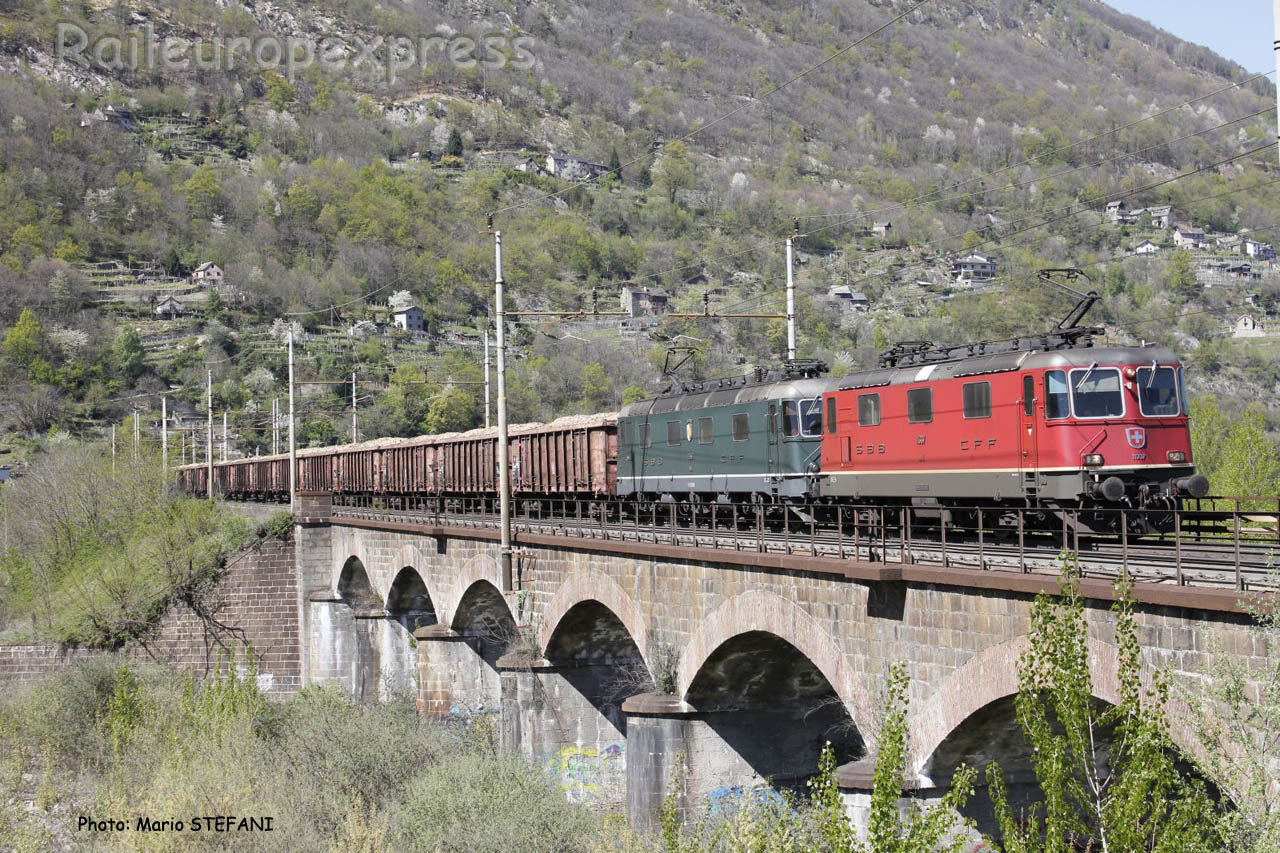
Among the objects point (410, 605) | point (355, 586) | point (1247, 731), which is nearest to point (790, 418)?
point (1247, 731)

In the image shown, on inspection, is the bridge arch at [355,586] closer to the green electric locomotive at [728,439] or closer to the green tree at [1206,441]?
the green electric locomotive at [728,439]

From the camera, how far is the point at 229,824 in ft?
74.0

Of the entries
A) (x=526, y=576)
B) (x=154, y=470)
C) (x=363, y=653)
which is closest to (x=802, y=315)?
(x=154, y=470)

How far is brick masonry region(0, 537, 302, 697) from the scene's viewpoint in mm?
50188

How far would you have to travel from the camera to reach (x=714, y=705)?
23891 mm

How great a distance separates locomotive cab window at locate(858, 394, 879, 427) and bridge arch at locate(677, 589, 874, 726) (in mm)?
4820

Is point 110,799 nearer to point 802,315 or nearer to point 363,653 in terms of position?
point 363,653

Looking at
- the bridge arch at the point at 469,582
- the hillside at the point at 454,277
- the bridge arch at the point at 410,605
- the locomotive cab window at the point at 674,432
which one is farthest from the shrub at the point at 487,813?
the hillside at the point at 454,277

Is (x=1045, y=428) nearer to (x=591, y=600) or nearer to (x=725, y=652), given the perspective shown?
(x=725, y=652)

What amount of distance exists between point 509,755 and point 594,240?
157 m

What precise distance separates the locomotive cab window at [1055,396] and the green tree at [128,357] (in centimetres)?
11775

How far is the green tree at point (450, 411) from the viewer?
347ft

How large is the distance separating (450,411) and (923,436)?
284 feet

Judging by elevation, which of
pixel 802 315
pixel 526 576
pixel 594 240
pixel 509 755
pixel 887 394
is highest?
pixel 594 240
